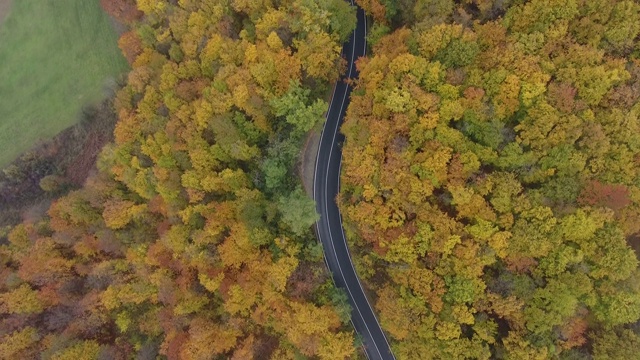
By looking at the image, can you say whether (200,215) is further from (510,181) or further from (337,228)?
(510,181)

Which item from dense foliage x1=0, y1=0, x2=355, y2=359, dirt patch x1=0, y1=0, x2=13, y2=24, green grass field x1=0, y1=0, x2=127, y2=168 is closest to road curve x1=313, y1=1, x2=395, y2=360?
dense foliage x1=0, y1=0, x2=355, y2=359

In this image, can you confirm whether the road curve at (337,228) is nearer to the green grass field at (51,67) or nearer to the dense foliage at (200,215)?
the dense foliage at (200,215)

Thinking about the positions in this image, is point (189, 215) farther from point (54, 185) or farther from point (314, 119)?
point (54, 185)

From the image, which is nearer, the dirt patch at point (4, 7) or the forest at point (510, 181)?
the forest at point (510, 181)

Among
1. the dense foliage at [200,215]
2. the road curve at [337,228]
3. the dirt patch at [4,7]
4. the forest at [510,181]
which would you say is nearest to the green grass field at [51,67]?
the dirt patch at [4,7]

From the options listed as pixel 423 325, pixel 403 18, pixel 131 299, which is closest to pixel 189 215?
pixel 131 299

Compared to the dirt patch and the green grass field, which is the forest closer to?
the green grass field
